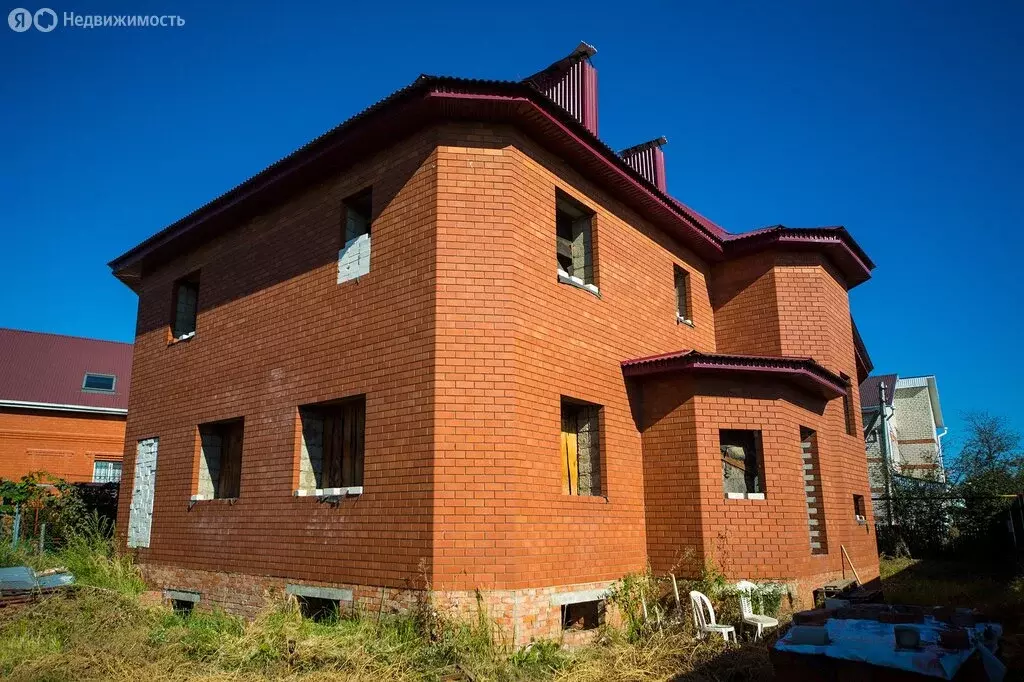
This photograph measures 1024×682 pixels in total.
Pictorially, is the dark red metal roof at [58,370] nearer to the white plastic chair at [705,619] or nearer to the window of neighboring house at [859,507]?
the white plastic chair at [705,619]

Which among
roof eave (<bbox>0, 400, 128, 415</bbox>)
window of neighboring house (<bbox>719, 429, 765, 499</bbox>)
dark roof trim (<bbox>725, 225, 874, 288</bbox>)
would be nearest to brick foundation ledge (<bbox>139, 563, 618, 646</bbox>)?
window of neighboring house (<bbox>719, 429, 765, 499</bbox>)

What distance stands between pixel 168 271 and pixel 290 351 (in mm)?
4626

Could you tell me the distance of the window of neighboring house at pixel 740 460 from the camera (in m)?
10.3

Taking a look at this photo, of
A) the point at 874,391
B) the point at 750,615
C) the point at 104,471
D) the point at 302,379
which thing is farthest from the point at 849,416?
the point at 104,471

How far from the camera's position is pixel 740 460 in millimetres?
10414

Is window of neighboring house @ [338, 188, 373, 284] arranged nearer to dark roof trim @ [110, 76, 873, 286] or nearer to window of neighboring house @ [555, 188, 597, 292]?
dark roof trim @ [110, 76, 873, 286]

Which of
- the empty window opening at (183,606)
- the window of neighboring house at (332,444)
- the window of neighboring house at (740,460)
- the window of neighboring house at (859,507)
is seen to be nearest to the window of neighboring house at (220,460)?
the empty window opening at (183,606)

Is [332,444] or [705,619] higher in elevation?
[332,444]

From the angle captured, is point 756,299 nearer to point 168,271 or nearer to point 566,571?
point 566,571

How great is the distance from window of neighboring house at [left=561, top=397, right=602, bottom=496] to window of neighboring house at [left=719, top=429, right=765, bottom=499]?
6.30 ft

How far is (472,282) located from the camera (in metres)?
8.33

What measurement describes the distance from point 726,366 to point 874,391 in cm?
2514

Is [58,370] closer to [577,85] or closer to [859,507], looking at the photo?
[577,85]

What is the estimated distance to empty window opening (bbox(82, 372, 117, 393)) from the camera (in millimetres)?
24766
